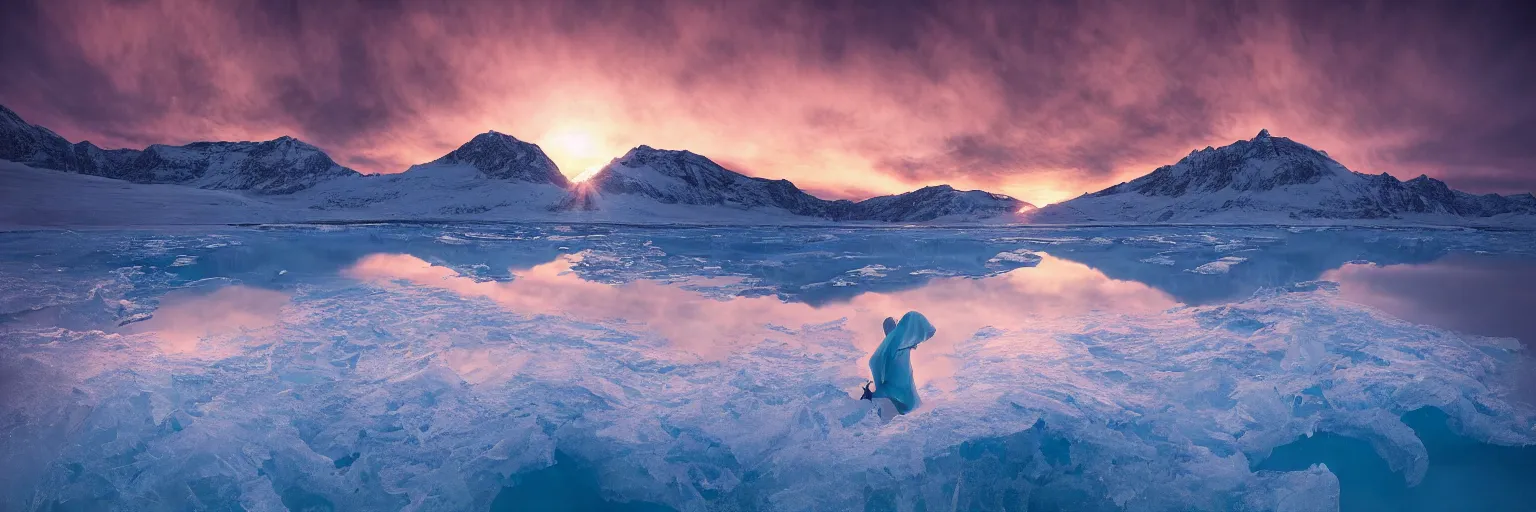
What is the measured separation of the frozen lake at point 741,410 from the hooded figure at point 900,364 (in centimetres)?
21

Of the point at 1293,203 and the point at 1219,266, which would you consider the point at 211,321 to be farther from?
the point at 1293,203

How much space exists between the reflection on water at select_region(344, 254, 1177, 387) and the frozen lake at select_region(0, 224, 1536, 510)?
112 millimetres

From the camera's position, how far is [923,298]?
1234cm

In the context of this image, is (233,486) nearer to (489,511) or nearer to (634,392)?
(489,511)

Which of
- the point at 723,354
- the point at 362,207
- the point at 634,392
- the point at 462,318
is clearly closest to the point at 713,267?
the point at 462,318

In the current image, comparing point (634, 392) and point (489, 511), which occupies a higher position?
point (634, 392)

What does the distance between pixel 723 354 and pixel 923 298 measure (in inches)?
244

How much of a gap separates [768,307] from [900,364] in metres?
5.48

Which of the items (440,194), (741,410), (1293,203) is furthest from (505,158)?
(1293,203)

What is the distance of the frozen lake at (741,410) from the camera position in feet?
14.8

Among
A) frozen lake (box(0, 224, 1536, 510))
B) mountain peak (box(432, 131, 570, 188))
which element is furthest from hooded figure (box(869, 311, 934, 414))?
mountain peak (box(432, 131, 570, 188))

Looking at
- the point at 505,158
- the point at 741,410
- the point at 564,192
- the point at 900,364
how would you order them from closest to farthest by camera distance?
the point at 741,410 → the point at 900,364 → the point at 564,192 → the point at 505,158

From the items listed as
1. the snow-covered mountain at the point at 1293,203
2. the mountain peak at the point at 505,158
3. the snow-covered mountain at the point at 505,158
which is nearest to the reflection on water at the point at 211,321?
the snow-covered mountain at the point at 505,158

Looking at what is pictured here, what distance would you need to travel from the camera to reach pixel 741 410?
5555 mm
